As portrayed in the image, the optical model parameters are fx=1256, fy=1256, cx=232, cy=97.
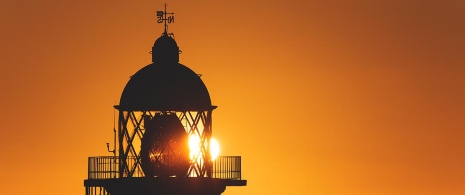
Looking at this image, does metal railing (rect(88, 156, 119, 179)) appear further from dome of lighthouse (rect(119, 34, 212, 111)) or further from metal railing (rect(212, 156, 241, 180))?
metal railing (rect(212, 156, 241, 180))

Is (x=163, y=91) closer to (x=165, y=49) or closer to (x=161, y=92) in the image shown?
(x=161, y=92)

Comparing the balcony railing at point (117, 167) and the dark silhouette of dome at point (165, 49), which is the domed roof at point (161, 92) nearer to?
the dark silhouette of dome at point (165, 49)

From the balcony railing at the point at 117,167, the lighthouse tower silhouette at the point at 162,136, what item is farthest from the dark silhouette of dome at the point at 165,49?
the balcony railing at the point at 117,167

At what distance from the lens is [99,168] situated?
1863 inches

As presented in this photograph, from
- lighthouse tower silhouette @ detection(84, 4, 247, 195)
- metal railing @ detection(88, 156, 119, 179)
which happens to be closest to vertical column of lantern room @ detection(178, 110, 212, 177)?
lighthouse tower silhouette @ detection(84, 4, 247, 195)

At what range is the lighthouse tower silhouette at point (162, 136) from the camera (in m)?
46.5

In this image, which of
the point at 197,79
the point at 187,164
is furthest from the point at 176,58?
the point at 187,164

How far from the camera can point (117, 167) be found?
4703 cm

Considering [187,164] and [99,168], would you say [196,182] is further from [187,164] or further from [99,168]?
[99,168]

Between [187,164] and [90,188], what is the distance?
4.72m

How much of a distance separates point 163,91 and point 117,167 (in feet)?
11.0

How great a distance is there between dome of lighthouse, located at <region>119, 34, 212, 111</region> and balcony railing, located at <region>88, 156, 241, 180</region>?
6.96 ft

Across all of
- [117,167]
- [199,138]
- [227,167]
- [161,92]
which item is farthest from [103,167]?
[227,167]

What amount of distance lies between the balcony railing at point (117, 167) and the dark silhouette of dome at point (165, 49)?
3.93 m
